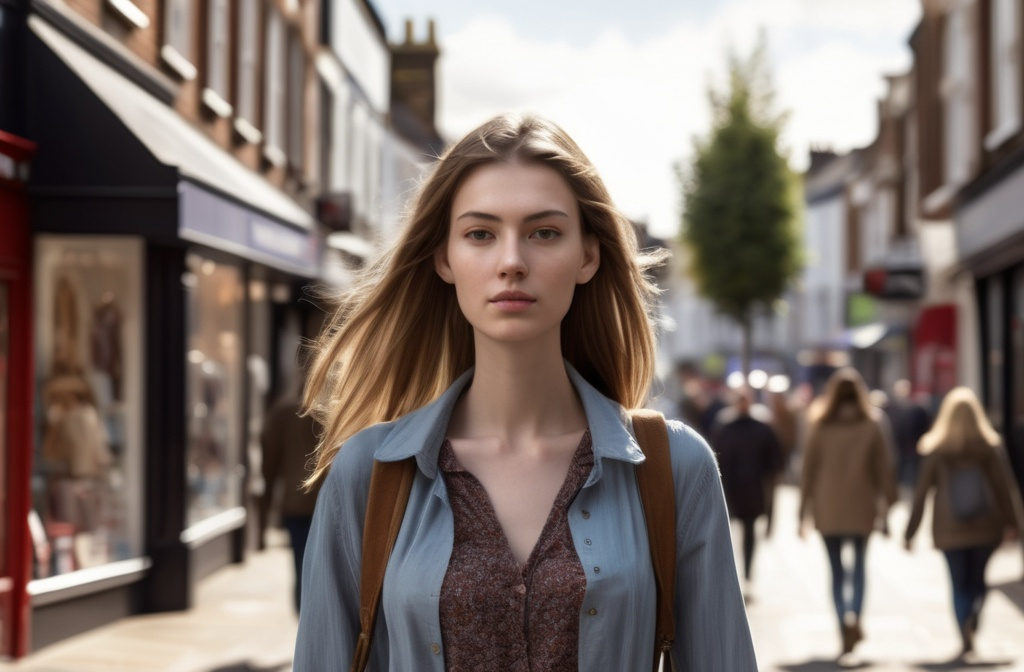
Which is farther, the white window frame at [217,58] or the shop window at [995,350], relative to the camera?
the shop window at [995,350]

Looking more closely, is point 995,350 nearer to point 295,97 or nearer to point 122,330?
point 295,97

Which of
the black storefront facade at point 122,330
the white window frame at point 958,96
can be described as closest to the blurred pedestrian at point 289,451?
the black storefront facade at point 122,330

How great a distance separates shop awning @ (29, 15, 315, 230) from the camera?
999 centimetres

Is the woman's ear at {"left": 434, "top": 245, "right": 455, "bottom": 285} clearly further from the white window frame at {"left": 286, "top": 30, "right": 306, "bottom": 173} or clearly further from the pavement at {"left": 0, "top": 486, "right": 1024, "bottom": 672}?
the white window frame at {"left": 286, "top": 30, "right": 306, "bottom": 173}

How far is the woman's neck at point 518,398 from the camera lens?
2.79m

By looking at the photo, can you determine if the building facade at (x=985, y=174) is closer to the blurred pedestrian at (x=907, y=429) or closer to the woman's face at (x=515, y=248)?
the blurred pedestrian at (x=907, y=429)

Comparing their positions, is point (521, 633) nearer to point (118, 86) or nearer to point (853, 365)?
point (118, 86)

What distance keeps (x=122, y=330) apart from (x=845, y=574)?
18.0 feet

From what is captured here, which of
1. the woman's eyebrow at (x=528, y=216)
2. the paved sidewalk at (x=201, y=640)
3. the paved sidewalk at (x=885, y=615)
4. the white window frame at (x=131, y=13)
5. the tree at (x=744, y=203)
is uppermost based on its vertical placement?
the tree at (x=744, y=203)

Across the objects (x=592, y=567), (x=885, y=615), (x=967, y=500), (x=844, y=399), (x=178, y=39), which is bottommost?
(x=885, y=615)

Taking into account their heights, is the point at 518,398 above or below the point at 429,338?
below

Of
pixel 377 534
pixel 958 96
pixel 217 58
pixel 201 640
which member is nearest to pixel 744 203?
pixel 958 96

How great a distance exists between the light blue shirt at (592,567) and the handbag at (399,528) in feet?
0.05

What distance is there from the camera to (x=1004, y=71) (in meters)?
17.6
